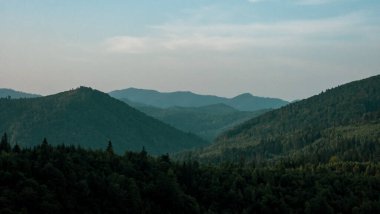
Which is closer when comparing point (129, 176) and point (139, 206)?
point (139, 206)

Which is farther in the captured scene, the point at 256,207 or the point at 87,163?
the point at 256,207

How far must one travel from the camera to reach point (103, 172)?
17275 centimetres

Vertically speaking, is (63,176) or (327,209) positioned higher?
(63,176)

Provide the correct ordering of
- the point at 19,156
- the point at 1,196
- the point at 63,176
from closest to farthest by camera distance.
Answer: the point at 1,196 → the point at 63,176 → the point at 19,156

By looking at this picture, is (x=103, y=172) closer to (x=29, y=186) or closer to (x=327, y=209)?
(x=29, y=186)

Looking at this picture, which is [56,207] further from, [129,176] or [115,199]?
[129,176]

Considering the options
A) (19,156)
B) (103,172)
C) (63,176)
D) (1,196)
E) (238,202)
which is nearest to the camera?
(1,196)

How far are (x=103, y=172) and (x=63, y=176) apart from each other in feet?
70.9

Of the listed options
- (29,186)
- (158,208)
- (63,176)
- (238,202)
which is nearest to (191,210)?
(158,208)

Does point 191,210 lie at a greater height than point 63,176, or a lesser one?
lesser

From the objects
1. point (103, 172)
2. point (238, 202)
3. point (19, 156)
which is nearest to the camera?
point (19, 156)

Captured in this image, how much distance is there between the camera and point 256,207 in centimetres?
19538

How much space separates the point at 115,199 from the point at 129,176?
2476 cm

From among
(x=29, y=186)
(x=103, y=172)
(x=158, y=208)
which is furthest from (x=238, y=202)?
(x=29, y=186)
